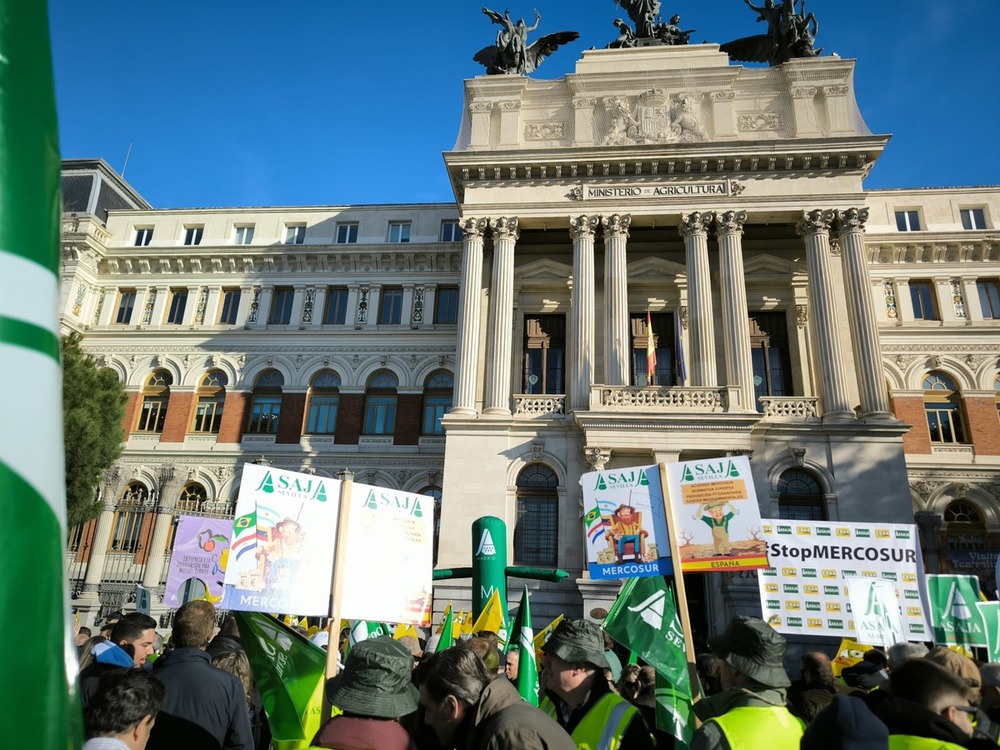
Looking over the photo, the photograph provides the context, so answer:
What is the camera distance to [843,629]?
11195 mm

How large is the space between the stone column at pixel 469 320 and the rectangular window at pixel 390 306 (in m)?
6.02

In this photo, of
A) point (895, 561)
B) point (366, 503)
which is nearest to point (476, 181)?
point (895, 561)

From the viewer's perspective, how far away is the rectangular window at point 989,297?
28.2 metres

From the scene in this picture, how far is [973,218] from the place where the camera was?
29406 mm

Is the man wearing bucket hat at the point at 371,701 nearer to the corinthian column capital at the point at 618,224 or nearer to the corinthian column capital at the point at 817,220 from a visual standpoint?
the corinthian column capital at the point at 618,224

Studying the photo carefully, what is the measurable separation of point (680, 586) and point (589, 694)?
8.34 feet

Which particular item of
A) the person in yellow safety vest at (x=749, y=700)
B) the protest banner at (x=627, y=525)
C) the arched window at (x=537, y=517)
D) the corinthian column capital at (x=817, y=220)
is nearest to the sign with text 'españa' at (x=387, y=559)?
the protest banner at (x=627, y=525)

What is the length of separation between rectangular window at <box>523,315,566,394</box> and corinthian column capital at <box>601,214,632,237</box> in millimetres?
3878

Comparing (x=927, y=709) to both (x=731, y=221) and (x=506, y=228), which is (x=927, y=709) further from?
(x=506, y=228)

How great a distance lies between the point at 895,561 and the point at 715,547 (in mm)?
5733

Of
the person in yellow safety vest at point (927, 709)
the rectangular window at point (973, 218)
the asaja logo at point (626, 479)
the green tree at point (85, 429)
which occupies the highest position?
the rectangular window at point (973, 218)

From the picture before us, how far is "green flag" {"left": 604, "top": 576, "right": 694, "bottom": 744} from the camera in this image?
5629 millimetres

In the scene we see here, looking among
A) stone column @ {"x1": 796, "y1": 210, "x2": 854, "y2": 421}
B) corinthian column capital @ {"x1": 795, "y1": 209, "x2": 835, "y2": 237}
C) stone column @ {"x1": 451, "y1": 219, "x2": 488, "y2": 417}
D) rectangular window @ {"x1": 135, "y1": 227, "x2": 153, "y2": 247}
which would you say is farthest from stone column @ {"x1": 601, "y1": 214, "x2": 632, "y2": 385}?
rectangular window @ {"x1": 135, "y1": 227, "x2": 153, "y2": 247}

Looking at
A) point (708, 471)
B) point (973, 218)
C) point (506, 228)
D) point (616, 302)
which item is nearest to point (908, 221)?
point (973, 218)
